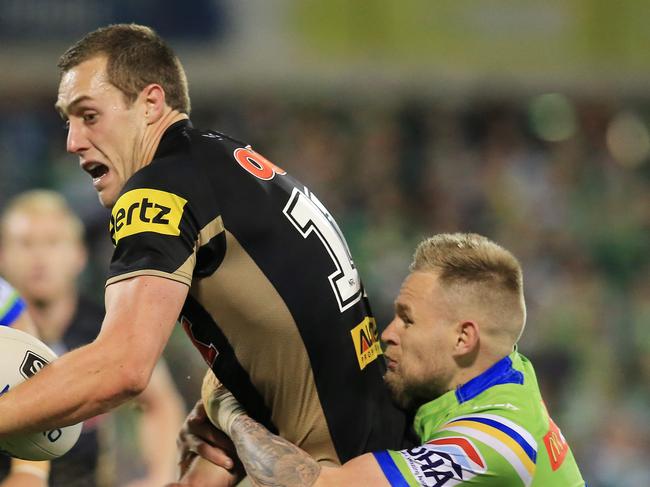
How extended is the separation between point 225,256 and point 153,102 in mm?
478

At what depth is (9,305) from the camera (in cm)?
371

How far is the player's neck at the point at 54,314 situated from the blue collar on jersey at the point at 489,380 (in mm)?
2836

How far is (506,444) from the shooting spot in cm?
280

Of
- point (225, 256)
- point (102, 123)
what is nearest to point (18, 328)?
point (102, 123)

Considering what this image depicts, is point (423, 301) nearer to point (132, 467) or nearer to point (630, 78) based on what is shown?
point (132, 467)

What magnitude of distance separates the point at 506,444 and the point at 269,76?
7.67m

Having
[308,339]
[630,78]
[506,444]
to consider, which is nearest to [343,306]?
[308,339]

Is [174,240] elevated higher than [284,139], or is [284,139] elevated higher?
[174,240]

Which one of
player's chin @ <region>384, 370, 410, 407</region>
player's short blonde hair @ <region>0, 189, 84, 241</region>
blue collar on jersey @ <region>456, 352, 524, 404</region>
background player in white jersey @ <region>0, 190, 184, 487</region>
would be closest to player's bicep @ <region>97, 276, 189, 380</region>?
player's chin @ <region>384, 370, 410, 407</region>

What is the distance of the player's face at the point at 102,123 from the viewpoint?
2.80m

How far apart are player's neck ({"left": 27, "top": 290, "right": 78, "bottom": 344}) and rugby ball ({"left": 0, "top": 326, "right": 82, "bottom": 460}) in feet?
7.70

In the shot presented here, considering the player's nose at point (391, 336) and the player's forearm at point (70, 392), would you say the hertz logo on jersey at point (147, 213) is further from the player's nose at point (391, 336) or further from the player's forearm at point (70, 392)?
the player's nose at point (391, 336)

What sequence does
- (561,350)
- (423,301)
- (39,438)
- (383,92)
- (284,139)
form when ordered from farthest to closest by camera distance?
(383,92) < (284,139) < (561,350) < (423,301) < (39,438)

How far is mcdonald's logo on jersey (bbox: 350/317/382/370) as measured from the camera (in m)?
2.95
